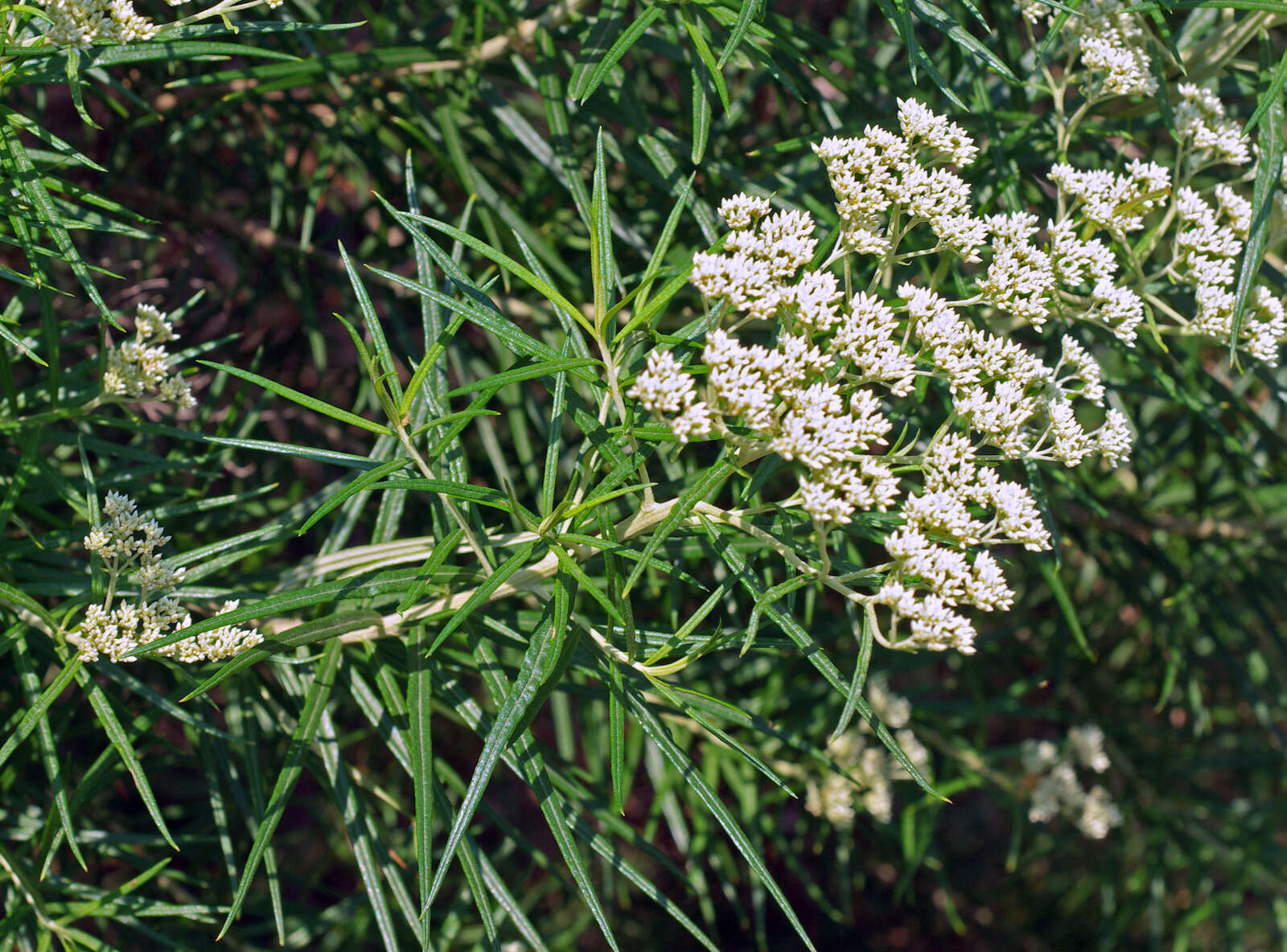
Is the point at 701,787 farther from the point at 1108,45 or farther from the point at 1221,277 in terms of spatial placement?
the point at 1108,45

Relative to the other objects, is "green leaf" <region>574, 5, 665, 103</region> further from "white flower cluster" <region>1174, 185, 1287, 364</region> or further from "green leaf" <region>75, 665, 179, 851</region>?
"green leaf" <region>75, 665, 179, 851</region>

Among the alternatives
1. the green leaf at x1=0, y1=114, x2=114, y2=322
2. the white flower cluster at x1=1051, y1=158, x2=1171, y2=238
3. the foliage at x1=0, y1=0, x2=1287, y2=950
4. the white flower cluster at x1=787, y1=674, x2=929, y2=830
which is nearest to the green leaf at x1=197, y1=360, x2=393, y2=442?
the foliage at x1=0, y1=0, x2=1287, y2=950

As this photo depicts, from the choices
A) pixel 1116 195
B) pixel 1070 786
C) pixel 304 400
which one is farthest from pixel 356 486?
pixel 1070 786

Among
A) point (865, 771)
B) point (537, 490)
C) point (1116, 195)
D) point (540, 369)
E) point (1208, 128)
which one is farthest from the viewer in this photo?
point (865, 771)

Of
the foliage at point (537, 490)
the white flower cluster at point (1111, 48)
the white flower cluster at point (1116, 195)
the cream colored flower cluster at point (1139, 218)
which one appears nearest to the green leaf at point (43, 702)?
the foliage at point (537, 490)

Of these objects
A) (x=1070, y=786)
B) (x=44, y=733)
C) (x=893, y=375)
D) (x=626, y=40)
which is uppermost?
(x=626, y=40)

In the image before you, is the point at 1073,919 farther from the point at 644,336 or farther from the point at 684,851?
the point at 644,336
